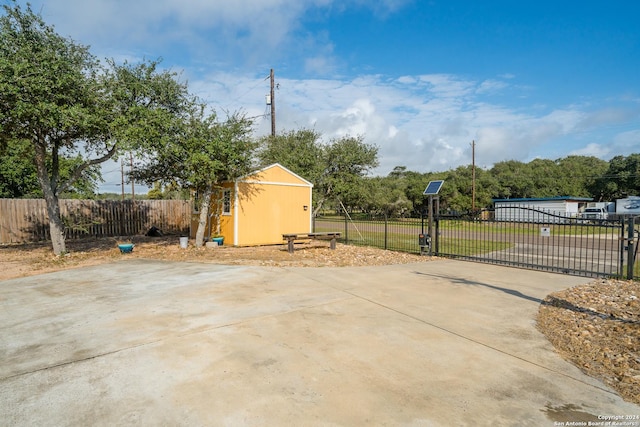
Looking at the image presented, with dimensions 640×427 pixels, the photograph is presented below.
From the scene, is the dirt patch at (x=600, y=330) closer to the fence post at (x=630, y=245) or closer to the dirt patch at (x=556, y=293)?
the dirt patch at (x=556, y=293)

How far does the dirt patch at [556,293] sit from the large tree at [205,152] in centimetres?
264

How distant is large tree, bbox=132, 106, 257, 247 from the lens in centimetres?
1101

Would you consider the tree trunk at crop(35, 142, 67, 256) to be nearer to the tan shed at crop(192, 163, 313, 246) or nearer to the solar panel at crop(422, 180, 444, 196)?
the tan shed at crop(192, 163, 313, 246)

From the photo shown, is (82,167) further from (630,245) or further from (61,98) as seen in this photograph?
(630,245)

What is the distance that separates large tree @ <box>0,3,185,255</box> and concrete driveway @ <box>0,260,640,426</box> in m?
4.95

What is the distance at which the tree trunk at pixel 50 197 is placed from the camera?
33.1 ft

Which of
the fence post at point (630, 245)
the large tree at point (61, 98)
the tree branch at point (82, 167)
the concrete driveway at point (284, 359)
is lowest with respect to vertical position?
the concrete driveway at point (284, 359)

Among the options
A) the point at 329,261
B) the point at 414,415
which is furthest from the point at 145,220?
the point at 414,415

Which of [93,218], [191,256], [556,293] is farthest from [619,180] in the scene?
[93,218]

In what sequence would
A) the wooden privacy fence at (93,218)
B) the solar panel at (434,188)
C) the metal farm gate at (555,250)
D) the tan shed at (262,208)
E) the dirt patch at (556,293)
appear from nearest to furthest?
1. the dirt patch at (556,293)
2. the metal farm gate at (555,250)
3. the solar panel at (434,188)
4. the tan shed at (262,208)
5. the wooden privacy fence at (93,218)

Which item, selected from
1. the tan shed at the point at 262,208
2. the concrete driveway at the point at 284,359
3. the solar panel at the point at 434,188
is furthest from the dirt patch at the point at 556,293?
the solar panel at the point at 434,188

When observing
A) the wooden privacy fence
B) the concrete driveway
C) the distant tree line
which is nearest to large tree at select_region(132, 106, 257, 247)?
the distant tree line

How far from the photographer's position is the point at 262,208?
533 inches

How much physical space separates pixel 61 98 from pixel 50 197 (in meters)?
3.29
